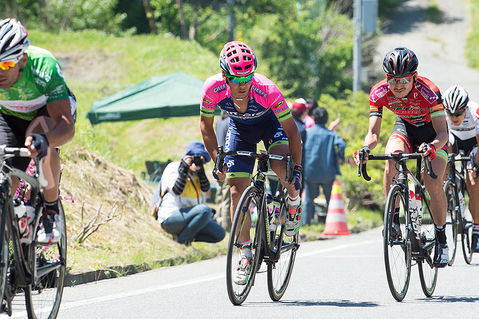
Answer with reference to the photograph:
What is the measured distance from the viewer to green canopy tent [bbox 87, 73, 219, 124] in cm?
1696

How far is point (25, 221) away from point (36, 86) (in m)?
0.91

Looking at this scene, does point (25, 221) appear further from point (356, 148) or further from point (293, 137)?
point (356, 148)

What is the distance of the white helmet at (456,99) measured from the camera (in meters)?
9.87

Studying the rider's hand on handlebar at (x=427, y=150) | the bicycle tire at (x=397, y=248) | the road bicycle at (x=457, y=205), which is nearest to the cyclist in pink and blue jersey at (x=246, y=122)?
the bicycle tire at (x=397, y=248)

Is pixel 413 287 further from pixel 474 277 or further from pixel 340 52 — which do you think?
pixel 340 52

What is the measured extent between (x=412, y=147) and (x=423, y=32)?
5157cm

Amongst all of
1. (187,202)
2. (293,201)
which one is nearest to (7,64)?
(293,201)

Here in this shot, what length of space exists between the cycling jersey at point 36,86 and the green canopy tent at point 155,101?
414 inches

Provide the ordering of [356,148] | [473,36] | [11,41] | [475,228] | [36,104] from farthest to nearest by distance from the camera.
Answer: [473,36], [356,148], [475,228], [36,104], [11,41]

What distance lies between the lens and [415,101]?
327 inches

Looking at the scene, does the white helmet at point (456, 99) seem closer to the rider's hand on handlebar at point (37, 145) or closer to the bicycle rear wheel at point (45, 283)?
the bicycle rear wheel at point (45, 283)

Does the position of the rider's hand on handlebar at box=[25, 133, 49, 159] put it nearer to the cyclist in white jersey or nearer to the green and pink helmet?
the green and pink helmet

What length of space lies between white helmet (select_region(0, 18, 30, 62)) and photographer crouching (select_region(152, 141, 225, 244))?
564cm

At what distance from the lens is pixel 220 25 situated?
46.3 meters
